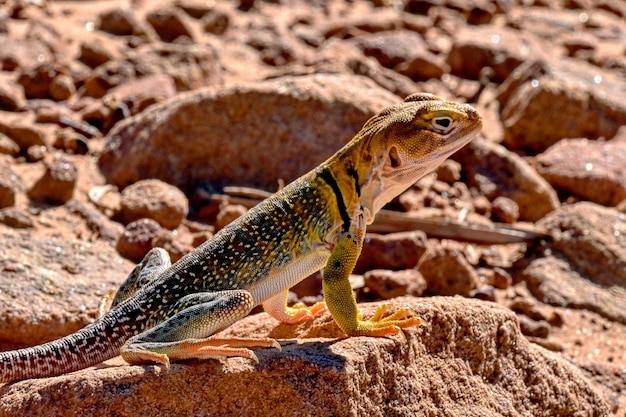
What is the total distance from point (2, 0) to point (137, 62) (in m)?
4.09

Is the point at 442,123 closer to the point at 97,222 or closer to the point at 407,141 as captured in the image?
the point at 407,141

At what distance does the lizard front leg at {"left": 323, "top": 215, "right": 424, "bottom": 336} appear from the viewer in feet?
15.9

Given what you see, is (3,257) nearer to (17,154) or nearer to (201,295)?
(201,295)

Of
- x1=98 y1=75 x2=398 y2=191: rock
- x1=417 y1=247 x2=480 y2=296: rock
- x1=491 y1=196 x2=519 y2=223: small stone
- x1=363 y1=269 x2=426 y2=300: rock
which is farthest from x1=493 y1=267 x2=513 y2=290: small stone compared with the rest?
x1=98 y1=75 x2=398 y2=191: rock

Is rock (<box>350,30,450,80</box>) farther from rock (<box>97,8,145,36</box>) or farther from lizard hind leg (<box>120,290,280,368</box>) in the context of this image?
lizard hind leg (<box>120,290,280,368</box>)

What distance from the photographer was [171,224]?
855cm

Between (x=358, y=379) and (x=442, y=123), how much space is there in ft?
4.71

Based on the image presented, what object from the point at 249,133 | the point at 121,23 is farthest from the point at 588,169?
the point at 121,23

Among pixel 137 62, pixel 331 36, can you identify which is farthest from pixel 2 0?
pixel 331 36

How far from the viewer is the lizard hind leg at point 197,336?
4461 mm

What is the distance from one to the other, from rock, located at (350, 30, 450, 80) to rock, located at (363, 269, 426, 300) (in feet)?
21.3

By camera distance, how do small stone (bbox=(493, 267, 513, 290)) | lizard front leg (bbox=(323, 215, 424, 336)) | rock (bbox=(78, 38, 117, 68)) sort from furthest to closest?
rock (bbox=(78, 38, 117, 68)) < small stone (bbox=(493, 267, 513, 290)) < lizard front leg (bbox=(323, 215, 424, 336))

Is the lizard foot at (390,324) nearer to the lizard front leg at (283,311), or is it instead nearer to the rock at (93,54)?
the lizard front leg at (283,311)

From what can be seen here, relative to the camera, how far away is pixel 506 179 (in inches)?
396
